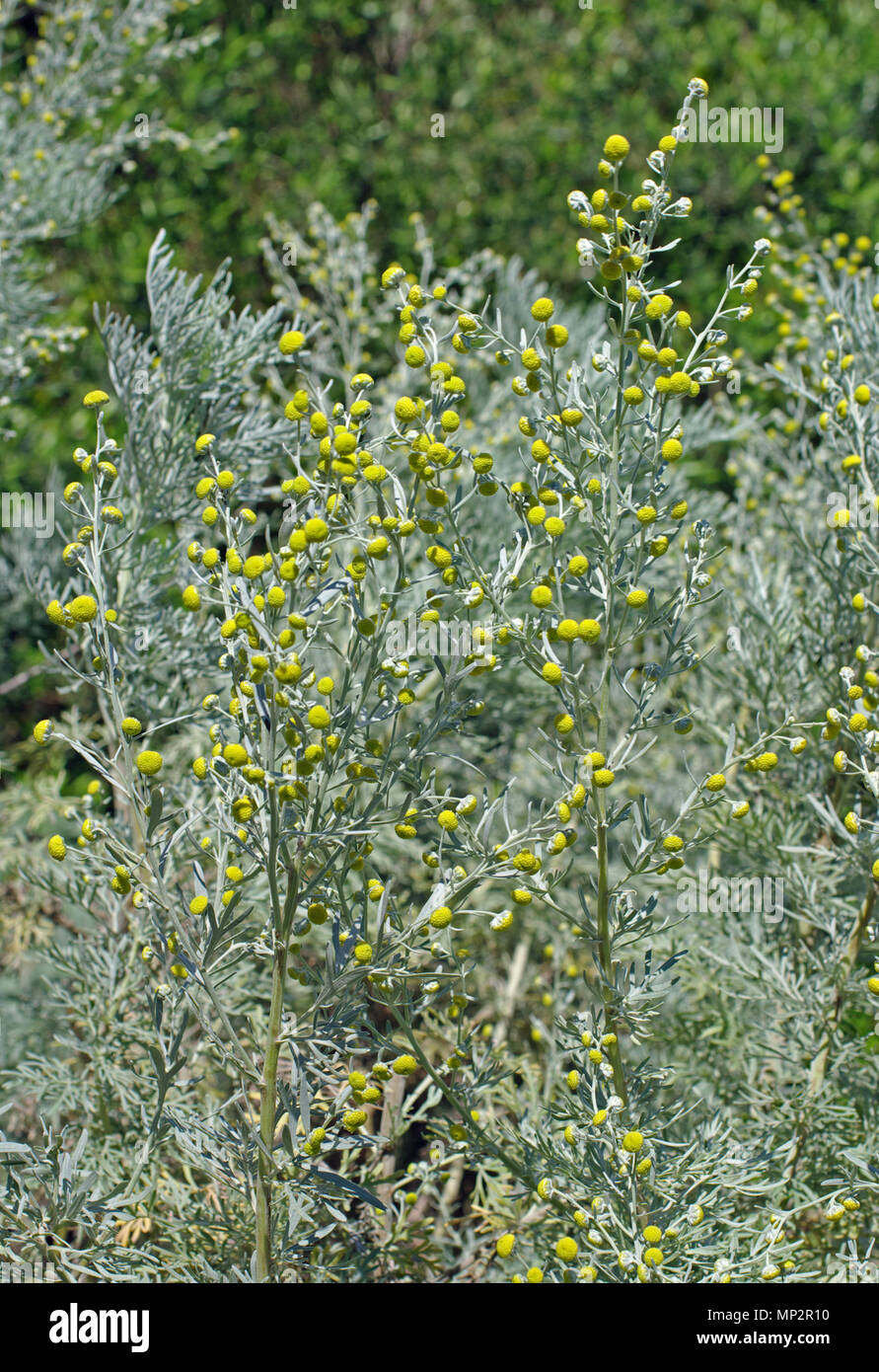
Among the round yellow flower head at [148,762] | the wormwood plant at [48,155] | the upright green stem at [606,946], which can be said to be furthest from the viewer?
the wormwood plant at [48,155]

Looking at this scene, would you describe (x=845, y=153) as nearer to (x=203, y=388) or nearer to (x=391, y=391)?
→ (x=391, y=391)

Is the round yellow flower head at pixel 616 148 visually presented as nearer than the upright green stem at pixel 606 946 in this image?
Yes

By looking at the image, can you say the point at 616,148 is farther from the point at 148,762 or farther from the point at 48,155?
the point at 48,155

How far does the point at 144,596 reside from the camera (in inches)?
111

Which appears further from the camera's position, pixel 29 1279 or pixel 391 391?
pixel 391 391

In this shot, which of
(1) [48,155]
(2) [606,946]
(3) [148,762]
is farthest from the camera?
(1) [48,155]

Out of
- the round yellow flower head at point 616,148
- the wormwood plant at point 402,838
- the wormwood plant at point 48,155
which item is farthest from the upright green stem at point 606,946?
the wormwood plant at point 48,155

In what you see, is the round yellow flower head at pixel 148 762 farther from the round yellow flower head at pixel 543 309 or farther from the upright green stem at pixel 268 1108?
the round yellow flower head at pixel 543 309

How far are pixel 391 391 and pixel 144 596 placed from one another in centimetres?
171

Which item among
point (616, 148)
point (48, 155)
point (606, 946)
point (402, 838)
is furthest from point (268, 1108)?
point (48, 155)

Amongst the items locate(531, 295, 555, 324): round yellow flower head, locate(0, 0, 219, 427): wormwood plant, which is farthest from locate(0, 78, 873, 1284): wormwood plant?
locate(0, 0, 219, 427): wormwood plant
